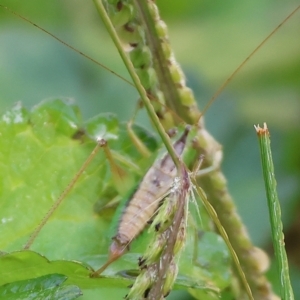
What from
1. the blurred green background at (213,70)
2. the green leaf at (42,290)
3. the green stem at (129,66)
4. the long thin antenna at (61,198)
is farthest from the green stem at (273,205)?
the blurred green background at (213,70)

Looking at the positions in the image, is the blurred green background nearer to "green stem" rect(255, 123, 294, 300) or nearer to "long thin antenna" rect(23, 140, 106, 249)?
"long thin antenna" rect(23, 140, 106, 249)

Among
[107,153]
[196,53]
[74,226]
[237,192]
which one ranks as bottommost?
[74,226]

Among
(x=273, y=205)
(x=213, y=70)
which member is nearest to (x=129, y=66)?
(x=273, y=205)

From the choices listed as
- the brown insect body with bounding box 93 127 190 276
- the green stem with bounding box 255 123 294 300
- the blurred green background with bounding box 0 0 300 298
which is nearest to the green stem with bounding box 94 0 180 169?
the green stem with bounding box 255 123 294 300

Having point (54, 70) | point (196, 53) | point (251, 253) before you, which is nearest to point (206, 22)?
point (196, 53)

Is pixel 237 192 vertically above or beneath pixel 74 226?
above

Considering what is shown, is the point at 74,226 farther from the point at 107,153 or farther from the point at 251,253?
the point at 251,253
